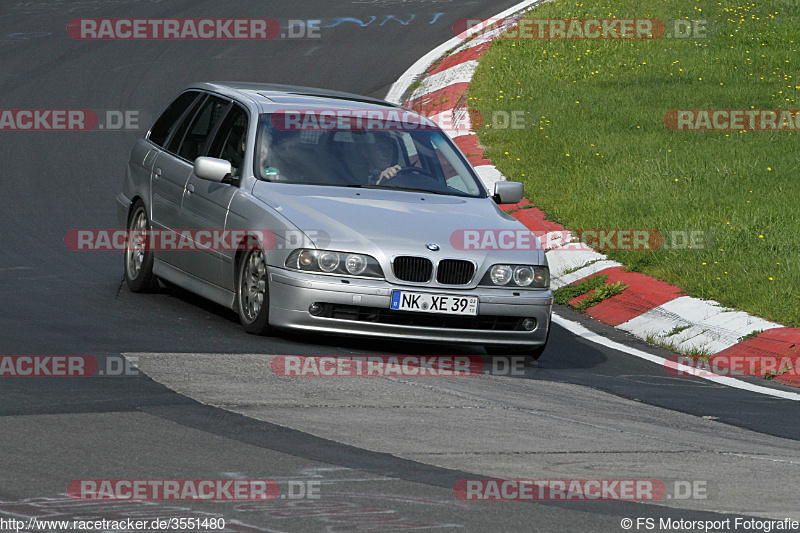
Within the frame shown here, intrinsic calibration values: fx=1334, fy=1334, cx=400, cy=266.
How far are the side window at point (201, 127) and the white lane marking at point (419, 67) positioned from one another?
7721mm

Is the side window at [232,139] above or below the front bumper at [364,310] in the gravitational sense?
above

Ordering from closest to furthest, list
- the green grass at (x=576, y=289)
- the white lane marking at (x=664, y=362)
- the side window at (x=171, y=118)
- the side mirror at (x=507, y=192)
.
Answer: the white lane marking at (x=664, y=362) → the side mirror at (x=507, y=192) → the side window at (x=171, y=118) → the green grass at (x=576, y=289)

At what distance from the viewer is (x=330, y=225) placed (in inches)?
347

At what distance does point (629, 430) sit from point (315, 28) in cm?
1765

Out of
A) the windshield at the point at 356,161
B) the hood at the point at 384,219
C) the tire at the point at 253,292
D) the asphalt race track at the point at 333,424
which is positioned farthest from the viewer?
the windshield at the point at 356,161

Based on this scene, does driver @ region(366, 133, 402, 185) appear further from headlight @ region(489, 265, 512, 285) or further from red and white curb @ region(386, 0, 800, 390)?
red and white curb @ region(386, 0, 800, 390)

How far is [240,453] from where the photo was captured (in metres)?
5.94

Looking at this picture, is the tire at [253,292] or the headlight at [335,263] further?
the tire at [253,292]

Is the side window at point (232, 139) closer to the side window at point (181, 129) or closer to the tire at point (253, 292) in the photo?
the side window at point (181, 129)

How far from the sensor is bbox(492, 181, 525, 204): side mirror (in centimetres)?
1005

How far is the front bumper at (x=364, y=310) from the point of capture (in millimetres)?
8625

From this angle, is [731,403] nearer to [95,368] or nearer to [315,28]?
[95,368]

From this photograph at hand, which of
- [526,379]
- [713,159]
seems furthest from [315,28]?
[526,379]

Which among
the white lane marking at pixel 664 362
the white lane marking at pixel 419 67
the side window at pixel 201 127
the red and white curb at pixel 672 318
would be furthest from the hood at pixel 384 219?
the white lane marking at pixel 419 67
